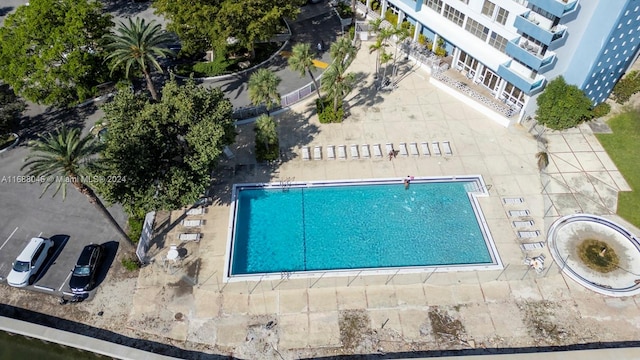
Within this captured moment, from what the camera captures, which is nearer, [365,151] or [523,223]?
[523,223]

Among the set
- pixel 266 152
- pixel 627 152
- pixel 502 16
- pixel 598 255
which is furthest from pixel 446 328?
pixel 502 16

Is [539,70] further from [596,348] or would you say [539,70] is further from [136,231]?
[136,231]

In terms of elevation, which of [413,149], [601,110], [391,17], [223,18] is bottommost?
[413,149]

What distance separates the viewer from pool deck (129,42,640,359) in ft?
101

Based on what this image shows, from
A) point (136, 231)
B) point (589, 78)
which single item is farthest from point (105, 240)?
point (589, 78)

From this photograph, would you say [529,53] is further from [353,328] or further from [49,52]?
[49,52]

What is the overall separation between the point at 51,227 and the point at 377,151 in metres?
30.1

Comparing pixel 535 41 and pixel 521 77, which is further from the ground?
pixel 535 41

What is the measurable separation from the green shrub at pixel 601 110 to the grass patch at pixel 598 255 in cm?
1599

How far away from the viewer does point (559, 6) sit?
3525 cm

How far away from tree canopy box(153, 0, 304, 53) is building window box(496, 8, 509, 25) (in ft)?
68.1

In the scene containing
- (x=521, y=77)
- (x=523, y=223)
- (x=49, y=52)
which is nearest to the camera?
(x=523, y=223)

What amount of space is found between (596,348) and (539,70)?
78.4ft

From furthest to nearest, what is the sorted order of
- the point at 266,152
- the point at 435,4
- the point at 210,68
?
the point at 210,68, the point at 435,4, the point at 266,152
